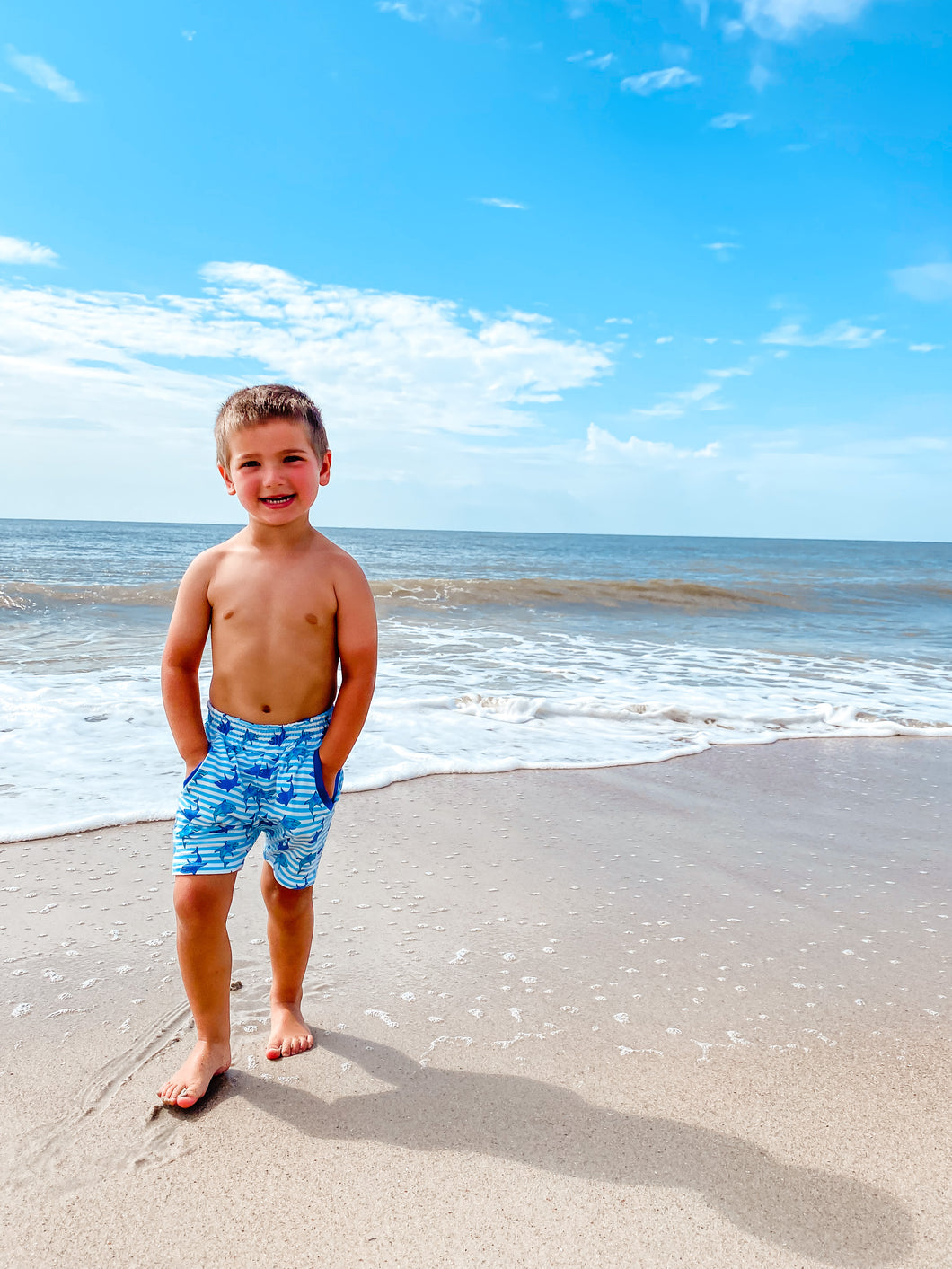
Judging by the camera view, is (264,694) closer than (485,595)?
Yes

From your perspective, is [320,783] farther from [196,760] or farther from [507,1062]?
[507,1062]

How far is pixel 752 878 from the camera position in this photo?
328cm

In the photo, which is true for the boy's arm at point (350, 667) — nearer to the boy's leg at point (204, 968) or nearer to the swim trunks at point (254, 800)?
the swim trunks at point (254, 800)

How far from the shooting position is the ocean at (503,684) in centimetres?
455

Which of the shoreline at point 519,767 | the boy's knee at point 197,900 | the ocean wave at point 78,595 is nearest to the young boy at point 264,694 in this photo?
the boy's knee at point 197,900

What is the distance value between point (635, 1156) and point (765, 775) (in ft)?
11.2

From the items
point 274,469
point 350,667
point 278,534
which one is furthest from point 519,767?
point 274,469

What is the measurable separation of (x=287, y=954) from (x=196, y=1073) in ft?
1.16

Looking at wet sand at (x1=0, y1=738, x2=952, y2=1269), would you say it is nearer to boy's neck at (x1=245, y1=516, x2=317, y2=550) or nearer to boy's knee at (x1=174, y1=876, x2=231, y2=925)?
boy's knee at (x1=174, y1=876, x2=231, y2=925)

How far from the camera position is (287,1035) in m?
2.11

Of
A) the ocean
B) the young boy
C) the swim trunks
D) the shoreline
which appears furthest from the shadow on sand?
the ocean

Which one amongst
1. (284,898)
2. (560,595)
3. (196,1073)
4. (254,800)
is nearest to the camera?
(196,1073)

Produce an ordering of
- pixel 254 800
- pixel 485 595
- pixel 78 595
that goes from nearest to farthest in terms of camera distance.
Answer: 1. pixel 254 800
2. pixel 78 595
3. pixel 485 595

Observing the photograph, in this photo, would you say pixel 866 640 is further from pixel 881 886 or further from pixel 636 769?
pixel 881 886
